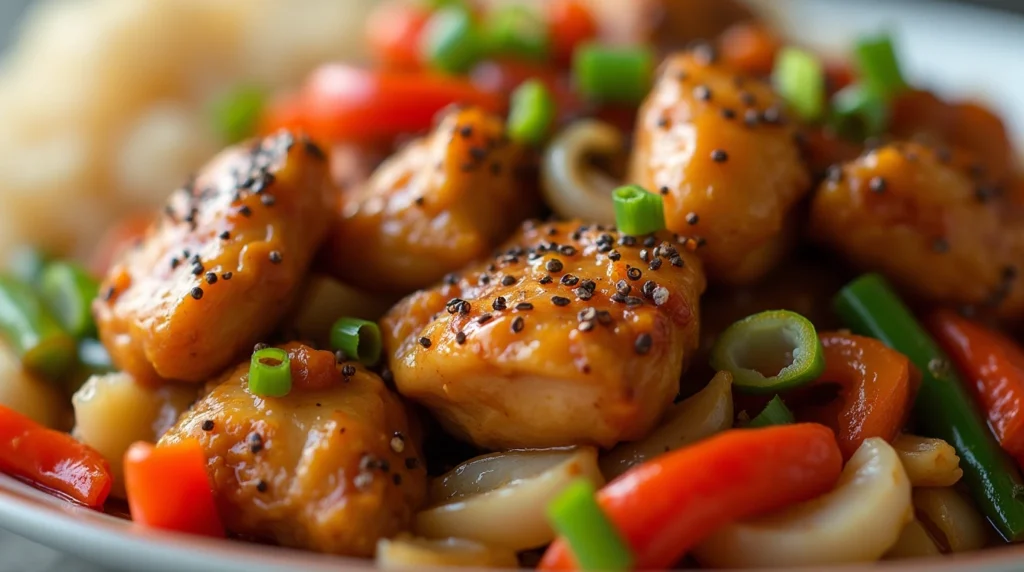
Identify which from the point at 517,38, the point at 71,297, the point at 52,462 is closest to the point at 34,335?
the point at 71,297

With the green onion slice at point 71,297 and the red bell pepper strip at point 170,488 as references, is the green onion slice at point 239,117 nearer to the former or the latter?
the green onion slice at point 71,297

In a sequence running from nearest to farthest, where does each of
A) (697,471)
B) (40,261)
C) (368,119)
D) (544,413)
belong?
(697,471) < (544,413) < (368,119) < (40,261)

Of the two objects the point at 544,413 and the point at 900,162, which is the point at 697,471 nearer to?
the point at 544,413

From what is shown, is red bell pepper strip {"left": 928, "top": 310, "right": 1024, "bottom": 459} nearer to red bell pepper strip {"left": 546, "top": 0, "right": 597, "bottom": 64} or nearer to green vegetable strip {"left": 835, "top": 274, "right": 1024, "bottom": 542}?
green vegetable strip {"left": 835, "top": 274, "right": 1024, "bottom": 542}

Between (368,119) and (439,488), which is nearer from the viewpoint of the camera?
(439,488)

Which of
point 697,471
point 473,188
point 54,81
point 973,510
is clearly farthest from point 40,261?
point 973,510

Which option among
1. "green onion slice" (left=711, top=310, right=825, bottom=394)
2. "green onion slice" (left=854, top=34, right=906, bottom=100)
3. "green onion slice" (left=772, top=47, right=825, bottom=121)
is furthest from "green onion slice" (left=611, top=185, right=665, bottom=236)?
"green onion slice" (left=854, top=34, right=906, bottom=100)
